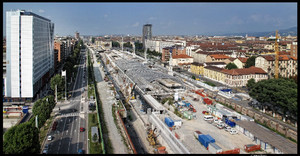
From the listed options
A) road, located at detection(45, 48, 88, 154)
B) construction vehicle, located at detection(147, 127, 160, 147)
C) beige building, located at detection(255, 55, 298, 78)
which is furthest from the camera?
beige building, located at detection(255, 55, 298, 78)

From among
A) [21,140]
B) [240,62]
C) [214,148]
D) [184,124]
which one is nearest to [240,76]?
[240,62]

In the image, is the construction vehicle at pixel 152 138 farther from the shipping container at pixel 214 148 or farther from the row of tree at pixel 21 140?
the row of tree at pixel 21 140

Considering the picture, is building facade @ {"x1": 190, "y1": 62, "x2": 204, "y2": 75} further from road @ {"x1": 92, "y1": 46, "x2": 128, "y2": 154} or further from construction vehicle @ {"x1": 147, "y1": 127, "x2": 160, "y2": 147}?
construction vehicle @ {"x1": 147, "y1": 127, "x2": 160, "y2": 147}

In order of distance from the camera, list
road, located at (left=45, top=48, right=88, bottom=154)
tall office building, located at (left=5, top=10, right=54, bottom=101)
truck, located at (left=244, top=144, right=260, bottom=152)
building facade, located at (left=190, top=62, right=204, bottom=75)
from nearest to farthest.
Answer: truck, located at (left=244, top=144, right=260, bottom=152) → road, located at (left=45, top=48, right=88, bottom=154) → tall office building, located at (left=5, top=10, right=54, bottom=101) → building facade, located at (left=190, top=62, right=204, bottom=75)

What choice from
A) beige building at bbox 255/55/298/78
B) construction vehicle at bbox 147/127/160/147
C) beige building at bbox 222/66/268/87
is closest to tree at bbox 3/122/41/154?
construction vehicle at bbox 147/127/160/147

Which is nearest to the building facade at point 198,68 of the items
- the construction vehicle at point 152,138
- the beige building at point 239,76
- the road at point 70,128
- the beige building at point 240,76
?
the beige building at point 239,76

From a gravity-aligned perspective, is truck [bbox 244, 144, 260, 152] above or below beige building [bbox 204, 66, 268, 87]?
below

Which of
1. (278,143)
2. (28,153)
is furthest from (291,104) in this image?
(28,153)
